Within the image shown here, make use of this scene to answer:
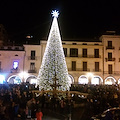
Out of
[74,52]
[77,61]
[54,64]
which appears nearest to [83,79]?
[77,61]

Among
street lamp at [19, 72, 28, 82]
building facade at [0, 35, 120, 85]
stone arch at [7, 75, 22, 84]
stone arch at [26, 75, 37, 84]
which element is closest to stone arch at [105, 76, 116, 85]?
building facade at [0, 35, 120, 85]

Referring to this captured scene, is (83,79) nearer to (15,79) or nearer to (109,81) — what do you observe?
(109,81)

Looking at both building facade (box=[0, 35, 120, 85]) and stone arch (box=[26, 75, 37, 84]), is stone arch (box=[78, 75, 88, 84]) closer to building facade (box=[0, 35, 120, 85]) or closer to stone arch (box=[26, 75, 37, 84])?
building facade (box=[0, 35, 120, 85])

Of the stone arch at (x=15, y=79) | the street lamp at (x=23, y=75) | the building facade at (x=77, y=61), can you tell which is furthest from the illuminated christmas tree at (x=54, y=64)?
the stone arch at (x=15, y=79)

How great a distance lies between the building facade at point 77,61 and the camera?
36.8 m

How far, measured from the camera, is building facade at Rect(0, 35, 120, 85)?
3675cm

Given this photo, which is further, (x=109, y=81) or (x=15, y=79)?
(x=109, y=81)

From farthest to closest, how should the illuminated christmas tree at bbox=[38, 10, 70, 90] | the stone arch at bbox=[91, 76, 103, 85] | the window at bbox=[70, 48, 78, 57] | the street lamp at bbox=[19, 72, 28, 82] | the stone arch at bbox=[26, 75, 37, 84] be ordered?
the window at bbox=[70, 48, 78, 57] → the stone arch at bbox=[91, 76, 103, 85] → the stone arch at bbox=[26, 75, 37, 84] → the street lamp at bbox=[19, 72, 28, 82] → the illuminated christmas tree at bbox=[38, 10, 70, 90]

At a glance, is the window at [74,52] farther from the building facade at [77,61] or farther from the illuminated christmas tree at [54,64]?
the illuminated christmas tree at [54,64]

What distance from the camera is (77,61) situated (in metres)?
39.0

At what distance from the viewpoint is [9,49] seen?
122 ft

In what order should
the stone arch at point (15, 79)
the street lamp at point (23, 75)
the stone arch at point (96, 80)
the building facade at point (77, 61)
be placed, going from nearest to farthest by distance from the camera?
the street lamp at point (23, 75) < the building facade at point (77, 61) < the stone arch at point (15, 79) < the stone arch at point (96, 80)

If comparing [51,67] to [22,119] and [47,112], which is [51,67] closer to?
[47,112]

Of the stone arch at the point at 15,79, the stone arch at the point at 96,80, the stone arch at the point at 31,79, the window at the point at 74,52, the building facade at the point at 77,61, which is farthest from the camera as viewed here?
the window at the point at 74,52
